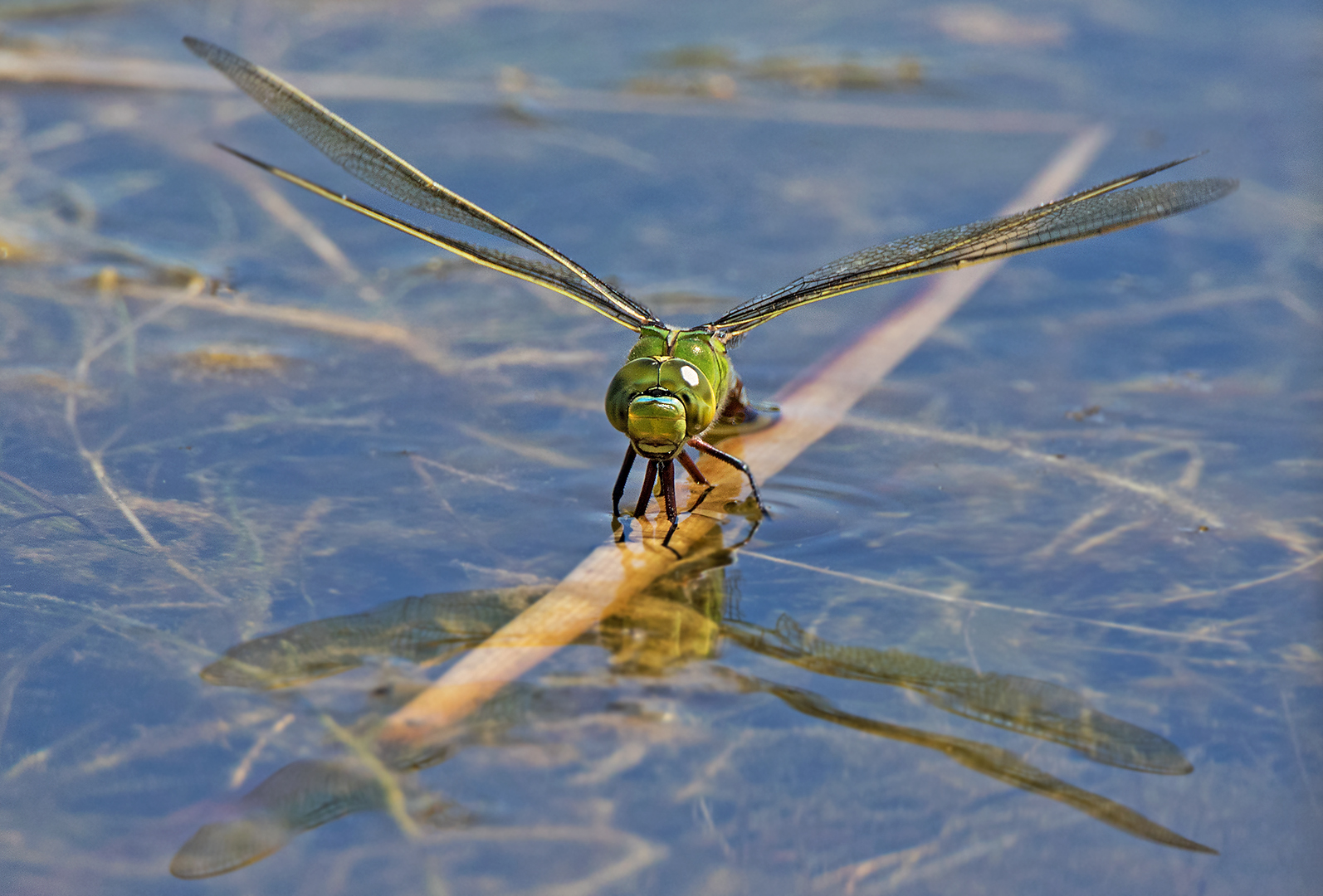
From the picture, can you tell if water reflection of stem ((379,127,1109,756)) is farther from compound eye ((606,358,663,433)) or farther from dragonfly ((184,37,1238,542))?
compound eye ((606,358,663,433))

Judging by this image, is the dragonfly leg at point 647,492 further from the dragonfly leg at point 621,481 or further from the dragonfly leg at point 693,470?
the dragonfly leg at point 693,470

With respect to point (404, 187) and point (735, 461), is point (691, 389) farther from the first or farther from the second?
point (404, 187)

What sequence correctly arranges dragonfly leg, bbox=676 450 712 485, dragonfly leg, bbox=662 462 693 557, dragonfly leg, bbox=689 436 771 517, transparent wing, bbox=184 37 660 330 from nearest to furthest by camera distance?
dragonfly leg, bbox=662 462 693 557, dragonfly leg, bbox=689 436 771 517, dragonfly leg, bbox=676 450 712 485, transparent wing, bbox=184 37 660 330

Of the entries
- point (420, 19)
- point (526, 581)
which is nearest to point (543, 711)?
point (526, 581)

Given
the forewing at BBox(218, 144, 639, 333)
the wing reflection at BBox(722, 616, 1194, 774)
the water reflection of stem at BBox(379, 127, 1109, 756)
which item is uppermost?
the forewing at BBox(218, 144, 639, 333)

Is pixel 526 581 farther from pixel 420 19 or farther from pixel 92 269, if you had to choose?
pixel 420 19

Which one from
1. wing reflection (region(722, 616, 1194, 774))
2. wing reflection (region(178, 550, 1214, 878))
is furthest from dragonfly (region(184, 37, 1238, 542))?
wing reflection (region(722, 616, 1194, 774))

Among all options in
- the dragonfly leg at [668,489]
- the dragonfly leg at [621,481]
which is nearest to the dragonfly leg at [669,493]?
the dragonfly leg at [668,489]
